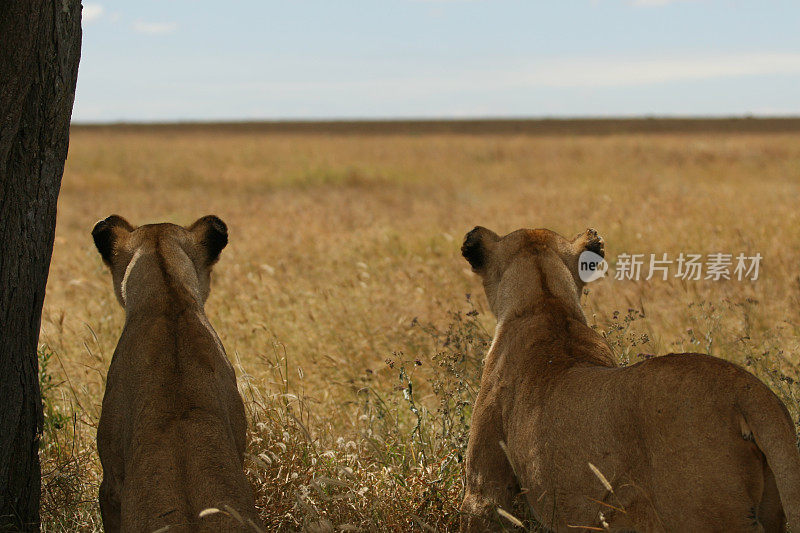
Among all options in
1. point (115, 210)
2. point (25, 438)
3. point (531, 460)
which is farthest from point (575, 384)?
point (115, 210)

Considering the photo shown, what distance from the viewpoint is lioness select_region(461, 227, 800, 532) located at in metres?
2.57

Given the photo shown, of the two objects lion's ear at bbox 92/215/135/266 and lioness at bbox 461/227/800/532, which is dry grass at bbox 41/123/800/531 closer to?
lioness at bbox 461/227/800/532

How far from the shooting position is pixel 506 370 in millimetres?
3566

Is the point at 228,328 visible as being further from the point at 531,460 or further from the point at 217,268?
the point at 531,460

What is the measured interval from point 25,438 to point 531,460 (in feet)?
7.51

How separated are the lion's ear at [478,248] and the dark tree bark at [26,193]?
1927 mm

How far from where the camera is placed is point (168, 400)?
318 cm

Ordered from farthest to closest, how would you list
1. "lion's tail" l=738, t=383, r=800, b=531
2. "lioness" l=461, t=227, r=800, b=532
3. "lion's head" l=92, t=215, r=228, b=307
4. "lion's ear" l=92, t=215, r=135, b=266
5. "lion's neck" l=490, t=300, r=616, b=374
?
"lion's ear" l=92, t=215, r=135, b=266, "lion's head" l=92, t=215, r=228, b=307, "lion's neck" l=490, t=300, r=616, b=374, "lioness" l=461, t=227, r=800, b=532, "lion's tail" l=738, t=383, r=800, b=531

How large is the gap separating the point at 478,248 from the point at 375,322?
3.36m

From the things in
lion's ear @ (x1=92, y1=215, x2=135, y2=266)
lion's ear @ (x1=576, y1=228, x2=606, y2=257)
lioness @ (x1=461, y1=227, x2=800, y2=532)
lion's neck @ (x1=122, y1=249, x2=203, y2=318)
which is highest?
lion's ear @ (x1=576, y1=228, x2=606, y2=257)

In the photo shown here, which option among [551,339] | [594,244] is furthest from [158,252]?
[594,244]

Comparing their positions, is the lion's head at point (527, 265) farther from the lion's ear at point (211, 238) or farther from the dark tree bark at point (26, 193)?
the dark tree bark at point (26, 193)

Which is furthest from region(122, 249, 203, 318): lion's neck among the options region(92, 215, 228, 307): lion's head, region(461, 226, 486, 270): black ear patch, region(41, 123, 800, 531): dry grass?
region(461, 226, 486, 270): black ear patch

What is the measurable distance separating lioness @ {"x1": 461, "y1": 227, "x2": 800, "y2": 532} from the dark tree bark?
1964mm
